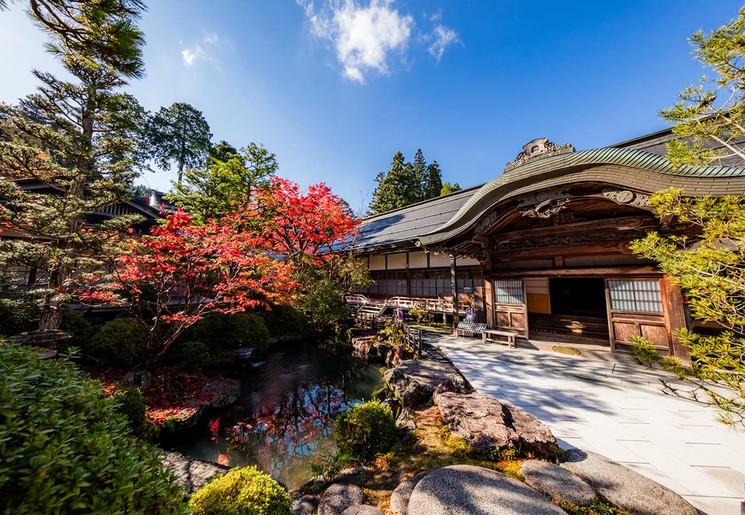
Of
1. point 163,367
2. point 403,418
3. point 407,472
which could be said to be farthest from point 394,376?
point 163,367

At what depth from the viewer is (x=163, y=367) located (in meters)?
6.98

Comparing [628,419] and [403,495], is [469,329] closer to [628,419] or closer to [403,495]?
[628,419]

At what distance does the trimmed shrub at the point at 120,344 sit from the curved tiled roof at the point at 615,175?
9.59 metres

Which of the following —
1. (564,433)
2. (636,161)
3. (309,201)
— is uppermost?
(309,201)

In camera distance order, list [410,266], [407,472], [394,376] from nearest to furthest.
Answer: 1. [407,472]
2. [394,376]
3. [410,266]

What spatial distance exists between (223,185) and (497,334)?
509 inches

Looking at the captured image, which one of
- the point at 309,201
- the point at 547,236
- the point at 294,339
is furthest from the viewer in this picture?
the point at 309,201

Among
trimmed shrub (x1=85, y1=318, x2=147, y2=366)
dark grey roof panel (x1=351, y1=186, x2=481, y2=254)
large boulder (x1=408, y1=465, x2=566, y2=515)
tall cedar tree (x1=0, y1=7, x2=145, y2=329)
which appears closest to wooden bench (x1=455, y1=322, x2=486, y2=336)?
dark grey roof panel (x1=351, y1=186, x2=481, y2=254)

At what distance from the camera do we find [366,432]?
3.69m

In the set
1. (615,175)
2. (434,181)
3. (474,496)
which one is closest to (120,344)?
(474,496)

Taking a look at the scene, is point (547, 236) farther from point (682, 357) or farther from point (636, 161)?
point (682, 357)

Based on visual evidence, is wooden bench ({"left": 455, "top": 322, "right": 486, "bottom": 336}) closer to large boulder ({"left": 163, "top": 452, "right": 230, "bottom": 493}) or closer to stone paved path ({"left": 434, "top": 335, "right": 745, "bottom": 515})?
stone paved path ({"left": 434, "top": 335, "right": 745, "bottom": 515})

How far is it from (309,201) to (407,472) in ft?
36.5

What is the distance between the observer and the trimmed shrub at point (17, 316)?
6.28m
